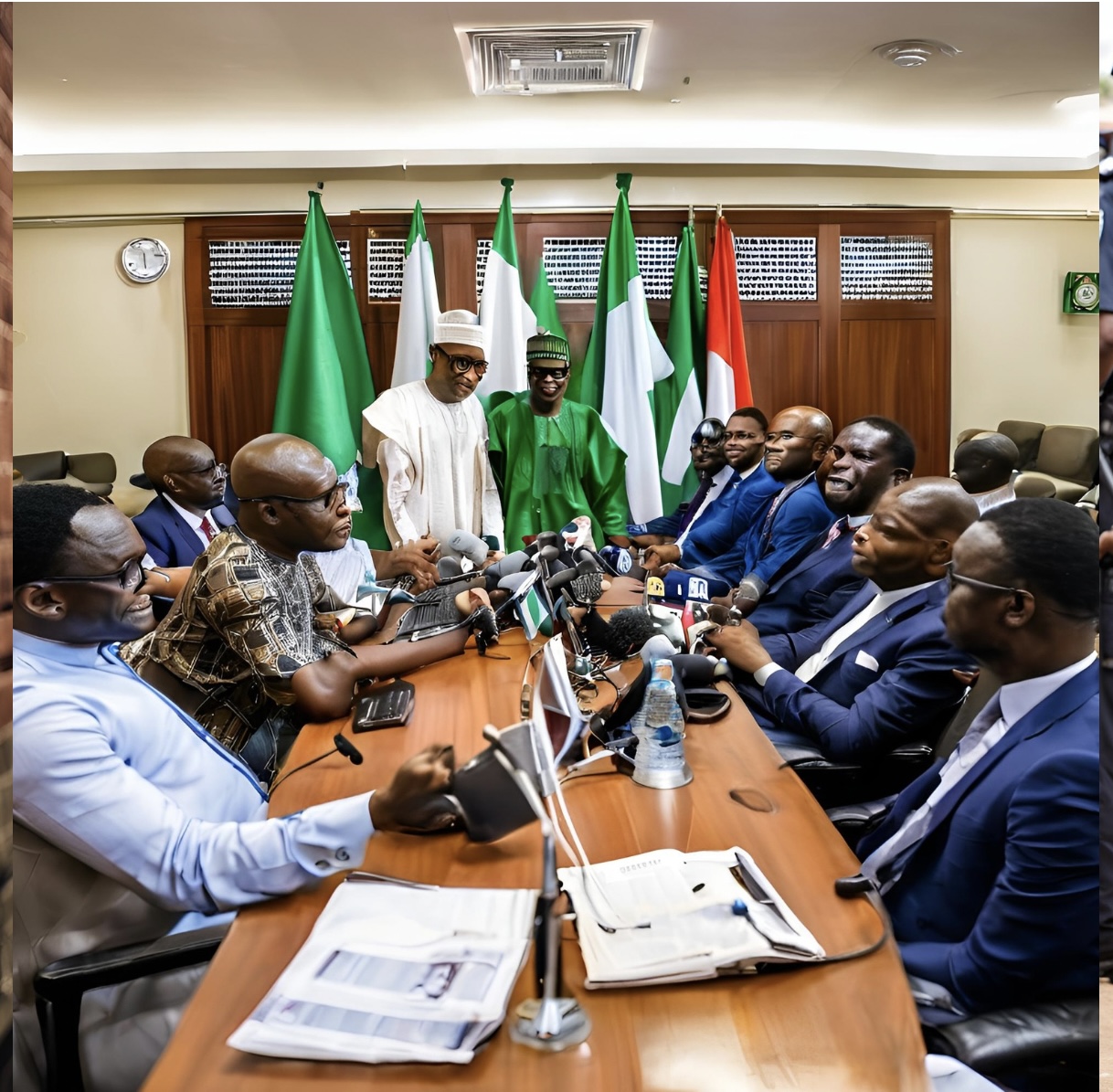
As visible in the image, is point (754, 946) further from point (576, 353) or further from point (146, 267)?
point (146, 267)

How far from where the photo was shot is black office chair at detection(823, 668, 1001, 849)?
1568 millimetres

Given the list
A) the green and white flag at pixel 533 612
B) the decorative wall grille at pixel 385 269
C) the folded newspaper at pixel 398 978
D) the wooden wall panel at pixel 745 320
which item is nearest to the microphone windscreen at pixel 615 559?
the green and white flag at pixel 533 612

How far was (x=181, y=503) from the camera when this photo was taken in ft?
5.03

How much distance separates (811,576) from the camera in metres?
2.39

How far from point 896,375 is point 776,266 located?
28cm

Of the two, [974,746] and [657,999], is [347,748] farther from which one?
[974,746]

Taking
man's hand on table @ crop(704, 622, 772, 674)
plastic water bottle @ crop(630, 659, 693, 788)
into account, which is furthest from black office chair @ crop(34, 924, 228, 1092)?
man's hand on table @ crop(704, 622, 772, 674)

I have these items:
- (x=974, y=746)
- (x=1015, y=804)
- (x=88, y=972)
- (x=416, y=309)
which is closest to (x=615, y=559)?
(x=416, y=309)

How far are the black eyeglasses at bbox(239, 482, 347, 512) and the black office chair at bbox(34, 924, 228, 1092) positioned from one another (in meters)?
0.74

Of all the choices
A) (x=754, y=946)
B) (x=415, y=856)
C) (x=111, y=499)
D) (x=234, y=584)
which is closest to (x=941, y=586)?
(x=754, y=946)

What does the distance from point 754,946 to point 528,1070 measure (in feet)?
0.97

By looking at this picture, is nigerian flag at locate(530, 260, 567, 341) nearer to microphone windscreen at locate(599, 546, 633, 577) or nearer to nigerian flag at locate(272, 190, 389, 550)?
nigerian flag at locate(272, 190, 389, 550)

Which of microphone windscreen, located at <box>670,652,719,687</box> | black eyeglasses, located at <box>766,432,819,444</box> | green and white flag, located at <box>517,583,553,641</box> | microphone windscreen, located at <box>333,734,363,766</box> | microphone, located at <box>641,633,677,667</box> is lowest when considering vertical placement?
microphone windscreen, located at <box>333,734,363,766</box>

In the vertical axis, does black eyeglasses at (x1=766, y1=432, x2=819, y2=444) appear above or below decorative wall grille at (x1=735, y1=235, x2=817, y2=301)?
below
